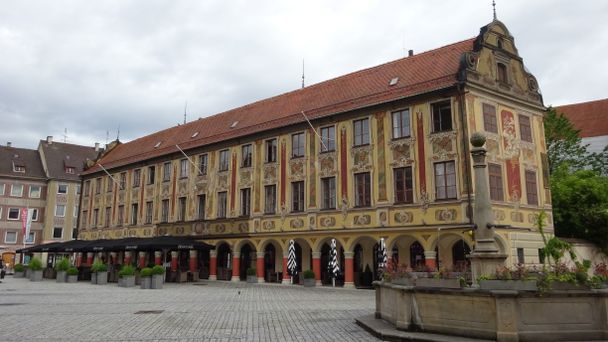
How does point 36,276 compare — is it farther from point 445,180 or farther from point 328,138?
point 445,180

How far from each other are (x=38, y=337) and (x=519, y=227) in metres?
19.7

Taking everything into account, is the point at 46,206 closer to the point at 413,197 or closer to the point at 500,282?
the point at 413,197

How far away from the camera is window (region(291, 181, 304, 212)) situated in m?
28.9

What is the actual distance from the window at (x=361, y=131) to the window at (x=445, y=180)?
4.33 m

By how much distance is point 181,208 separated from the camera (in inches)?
1446

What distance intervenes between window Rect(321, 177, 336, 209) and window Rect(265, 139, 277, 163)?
13.8ft

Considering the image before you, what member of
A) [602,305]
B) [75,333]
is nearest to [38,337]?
[75,333]

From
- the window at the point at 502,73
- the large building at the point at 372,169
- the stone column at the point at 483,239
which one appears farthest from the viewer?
the window at the point at 502,73

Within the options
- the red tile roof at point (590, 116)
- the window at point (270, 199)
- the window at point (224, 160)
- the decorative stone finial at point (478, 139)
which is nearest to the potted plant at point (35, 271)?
the window at point (224, 160)

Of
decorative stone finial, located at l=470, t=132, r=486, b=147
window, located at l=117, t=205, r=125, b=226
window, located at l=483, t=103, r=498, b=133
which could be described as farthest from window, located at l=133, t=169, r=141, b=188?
decorative stone finial, located at l=470, t=132, r=486, b=147

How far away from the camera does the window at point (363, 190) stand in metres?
25.8

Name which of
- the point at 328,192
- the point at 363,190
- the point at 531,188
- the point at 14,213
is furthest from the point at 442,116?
the point at 14,213

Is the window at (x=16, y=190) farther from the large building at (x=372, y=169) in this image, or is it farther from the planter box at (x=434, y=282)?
the planter box at (x=434, y=282)

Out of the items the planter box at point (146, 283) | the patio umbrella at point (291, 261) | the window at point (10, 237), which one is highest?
the window at point (10, 237)
